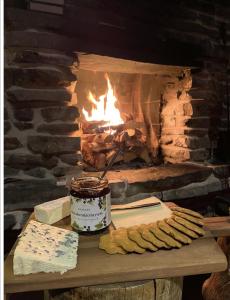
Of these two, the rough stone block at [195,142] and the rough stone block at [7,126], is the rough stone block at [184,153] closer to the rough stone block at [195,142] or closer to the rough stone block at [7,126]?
the rough stone block at [195,142]

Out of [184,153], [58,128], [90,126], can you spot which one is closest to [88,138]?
[90,126]

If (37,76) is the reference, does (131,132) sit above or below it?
below

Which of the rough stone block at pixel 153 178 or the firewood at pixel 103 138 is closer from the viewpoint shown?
the rough stone block at pixel 153 178

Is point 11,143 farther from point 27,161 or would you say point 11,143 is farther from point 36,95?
point 36,95

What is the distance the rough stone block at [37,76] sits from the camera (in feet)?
5.18

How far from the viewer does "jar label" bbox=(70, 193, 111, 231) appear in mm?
883

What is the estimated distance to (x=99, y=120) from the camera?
2189 millimetres

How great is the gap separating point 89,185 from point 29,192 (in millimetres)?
808

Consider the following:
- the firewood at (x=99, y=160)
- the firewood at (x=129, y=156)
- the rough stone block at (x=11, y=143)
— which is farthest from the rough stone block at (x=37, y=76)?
the firewood at (x=129, y=156)

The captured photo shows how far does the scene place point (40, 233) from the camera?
2.88 feet

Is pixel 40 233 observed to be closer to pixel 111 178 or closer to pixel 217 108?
pixel 111 178

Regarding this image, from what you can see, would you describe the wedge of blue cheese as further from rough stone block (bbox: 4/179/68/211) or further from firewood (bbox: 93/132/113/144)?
firewood (bbox: 93/132/113/144)

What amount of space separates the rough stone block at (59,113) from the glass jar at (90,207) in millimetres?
808

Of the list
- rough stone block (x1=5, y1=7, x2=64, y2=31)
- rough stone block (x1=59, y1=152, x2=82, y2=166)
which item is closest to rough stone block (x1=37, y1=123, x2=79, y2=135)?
rough stone block (x1=59, y1=152, x2=82, y2=166)
